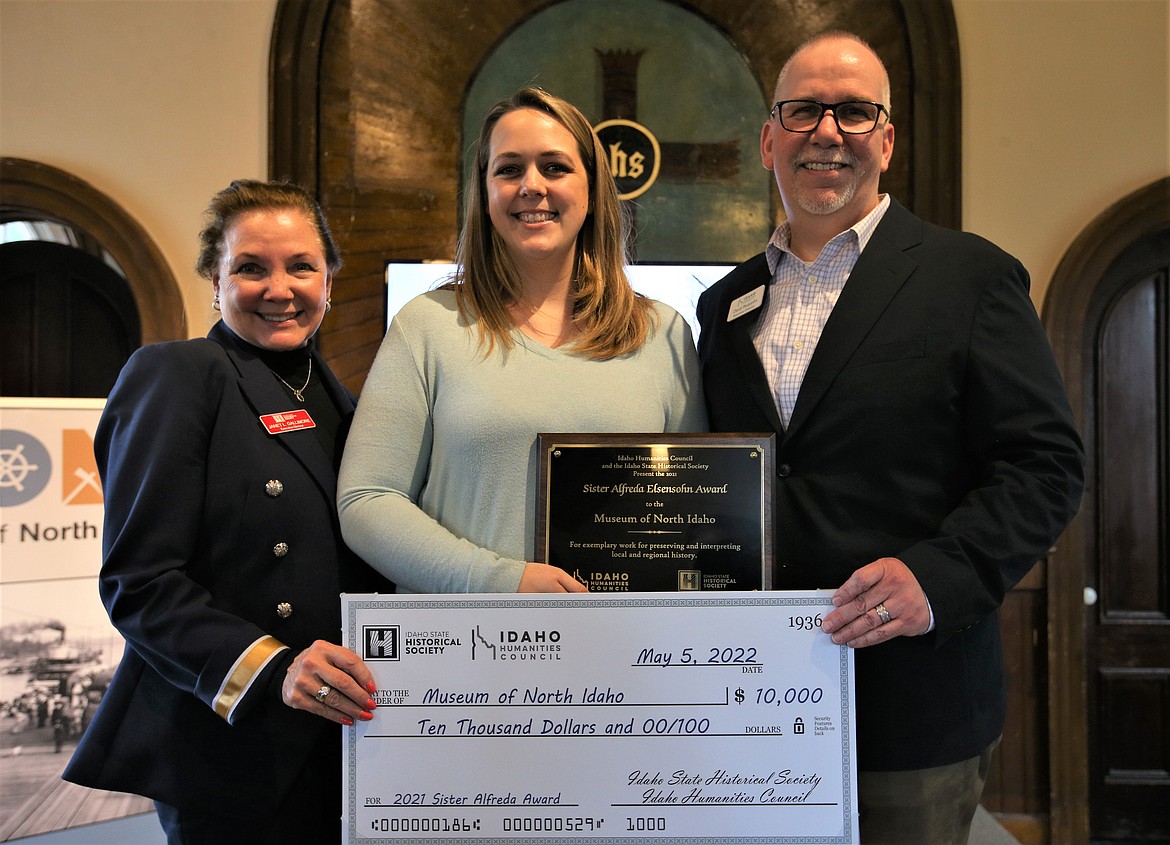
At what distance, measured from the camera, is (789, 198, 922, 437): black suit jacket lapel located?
158 cm

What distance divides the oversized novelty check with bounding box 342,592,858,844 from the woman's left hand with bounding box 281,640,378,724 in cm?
2

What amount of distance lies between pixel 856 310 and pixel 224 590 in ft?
3.93

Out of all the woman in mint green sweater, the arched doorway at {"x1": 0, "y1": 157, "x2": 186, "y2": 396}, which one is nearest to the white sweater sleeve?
the woman in mint green sweater

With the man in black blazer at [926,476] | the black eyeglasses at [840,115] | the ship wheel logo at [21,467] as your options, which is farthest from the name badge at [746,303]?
the ship wheel logo at [21,467]

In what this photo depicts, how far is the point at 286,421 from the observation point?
1.71 metres

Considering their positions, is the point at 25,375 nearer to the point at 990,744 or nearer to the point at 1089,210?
the point at 990,744

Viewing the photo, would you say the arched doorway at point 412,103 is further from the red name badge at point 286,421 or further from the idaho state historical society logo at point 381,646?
the idaho state historical society logo at point 381,646

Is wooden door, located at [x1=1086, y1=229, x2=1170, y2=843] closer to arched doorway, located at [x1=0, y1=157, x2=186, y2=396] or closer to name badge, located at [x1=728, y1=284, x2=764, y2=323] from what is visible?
name badge, located at [x1=728, y1=284, x2=764, y2=323]

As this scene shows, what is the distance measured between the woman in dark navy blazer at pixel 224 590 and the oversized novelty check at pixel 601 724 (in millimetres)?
98

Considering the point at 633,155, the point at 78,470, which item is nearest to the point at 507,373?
the point at 78,470

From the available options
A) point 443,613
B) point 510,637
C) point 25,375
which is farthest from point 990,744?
point 25,375

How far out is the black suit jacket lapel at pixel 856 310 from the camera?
1.58 m

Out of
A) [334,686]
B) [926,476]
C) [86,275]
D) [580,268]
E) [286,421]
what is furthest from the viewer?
[86,275]

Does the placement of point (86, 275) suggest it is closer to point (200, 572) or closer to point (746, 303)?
point (200, 572)
